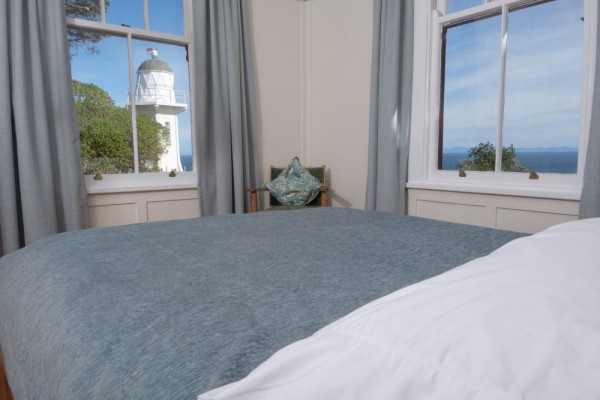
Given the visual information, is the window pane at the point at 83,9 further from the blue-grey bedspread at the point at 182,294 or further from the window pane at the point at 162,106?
the blue-grey bedspread at the point at 182,294

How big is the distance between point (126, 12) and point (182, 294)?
10.7ft

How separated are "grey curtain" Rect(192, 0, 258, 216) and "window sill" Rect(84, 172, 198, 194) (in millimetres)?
189

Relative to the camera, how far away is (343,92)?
380 cm

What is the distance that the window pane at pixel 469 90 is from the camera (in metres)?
2.85

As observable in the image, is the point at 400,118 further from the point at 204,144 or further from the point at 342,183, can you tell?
the point at 204,144

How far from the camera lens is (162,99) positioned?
3500 millimetres

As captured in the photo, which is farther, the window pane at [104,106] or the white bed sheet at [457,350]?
the window pane at [104,106]

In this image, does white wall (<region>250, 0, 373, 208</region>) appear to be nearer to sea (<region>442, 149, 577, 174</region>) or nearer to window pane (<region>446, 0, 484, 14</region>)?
window pane (<region>446, 0, 484, 14</region>)

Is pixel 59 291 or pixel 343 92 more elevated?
pixel 343 92

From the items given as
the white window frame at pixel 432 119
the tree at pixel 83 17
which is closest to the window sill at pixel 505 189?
the white window frame at pixel 432 119

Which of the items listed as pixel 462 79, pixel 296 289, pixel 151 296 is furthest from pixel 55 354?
pixel 462 79

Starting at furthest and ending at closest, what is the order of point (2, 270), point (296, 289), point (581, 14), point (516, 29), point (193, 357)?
point (516, 29), point (581, 14), point (2, 270), point (296, 289), point (193, 357)

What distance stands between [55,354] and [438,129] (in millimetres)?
3036

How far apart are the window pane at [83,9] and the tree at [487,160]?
3075mm
